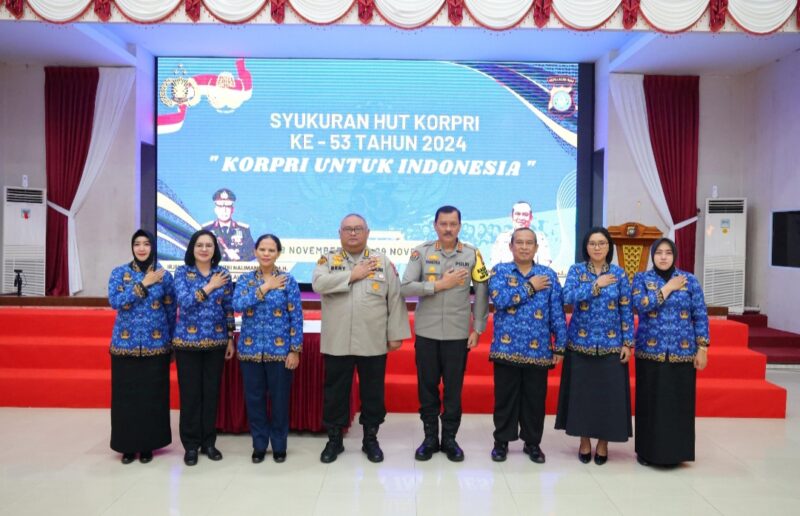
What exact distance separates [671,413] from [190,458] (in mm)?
2575

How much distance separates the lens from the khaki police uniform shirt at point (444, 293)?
3.53 metres

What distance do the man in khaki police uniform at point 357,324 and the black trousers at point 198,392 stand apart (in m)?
0.60

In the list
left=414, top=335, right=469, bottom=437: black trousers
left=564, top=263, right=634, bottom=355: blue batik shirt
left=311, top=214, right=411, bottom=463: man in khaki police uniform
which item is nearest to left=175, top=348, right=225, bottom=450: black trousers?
left=311, top=214, right=411, bottom=463: man in khaki police uniform

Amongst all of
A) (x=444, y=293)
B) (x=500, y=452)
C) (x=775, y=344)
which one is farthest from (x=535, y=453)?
(x=775, y=344)

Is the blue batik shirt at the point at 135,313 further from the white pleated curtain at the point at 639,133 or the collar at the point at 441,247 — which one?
the white pleated curtain at the point at 639,133

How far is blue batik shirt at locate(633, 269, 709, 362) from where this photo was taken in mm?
3432

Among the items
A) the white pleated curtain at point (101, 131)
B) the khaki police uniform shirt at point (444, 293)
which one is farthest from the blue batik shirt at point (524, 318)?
the white pleated curtain at point (101, 131)

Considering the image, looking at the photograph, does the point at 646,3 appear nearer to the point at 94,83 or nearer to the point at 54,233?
the point at 94,83

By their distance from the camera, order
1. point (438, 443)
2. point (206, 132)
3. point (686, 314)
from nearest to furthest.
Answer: point (686, 314) < point (438, 443) < point (206, 132)

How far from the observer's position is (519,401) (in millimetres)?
3584

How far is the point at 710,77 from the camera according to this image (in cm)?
794

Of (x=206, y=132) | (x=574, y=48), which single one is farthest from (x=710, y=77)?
(x=206, y=132)

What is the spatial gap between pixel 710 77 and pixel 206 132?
6158mm

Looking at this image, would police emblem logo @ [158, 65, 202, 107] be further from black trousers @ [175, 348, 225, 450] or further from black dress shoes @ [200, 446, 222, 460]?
black dress shoes @ [200, 446, 222, 460]
